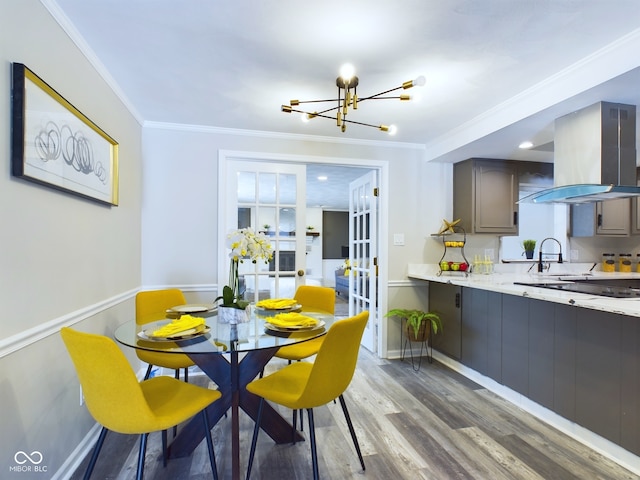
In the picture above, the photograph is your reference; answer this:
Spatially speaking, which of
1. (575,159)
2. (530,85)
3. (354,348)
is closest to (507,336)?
(575,159)

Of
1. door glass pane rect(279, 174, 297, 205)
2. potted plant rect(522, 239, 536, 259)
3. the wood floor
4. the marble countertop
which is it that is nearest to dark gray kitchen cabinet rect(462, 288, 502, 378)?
the marble countertop

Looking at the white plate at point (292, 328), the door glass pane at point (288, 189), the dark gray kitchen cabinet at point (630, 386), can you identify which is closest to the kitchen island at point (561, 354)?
the dark gray kitchen cabinet at point (630, 386)

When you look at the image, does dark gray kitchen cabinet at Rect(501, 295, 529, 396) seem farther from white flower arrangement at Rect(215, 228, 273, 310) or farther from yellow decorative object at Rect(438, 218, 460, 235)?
white flower arrangement at Rect(215, 228, 273, 310)

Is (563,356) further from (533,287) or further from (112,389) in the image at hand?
(112,389)

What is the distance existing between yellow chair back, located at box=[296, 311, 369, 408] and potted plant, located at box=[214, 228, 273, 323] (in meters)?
0.57

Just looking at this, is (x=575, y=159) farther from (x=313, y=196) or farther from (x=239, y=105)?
(x=313, y=196)

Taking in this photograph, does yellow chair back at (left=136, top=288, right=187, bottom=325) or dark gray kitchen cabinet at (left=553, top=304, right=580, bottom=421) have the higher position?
yellow chair back at (left=136, top=288, right=187, bottom=325)

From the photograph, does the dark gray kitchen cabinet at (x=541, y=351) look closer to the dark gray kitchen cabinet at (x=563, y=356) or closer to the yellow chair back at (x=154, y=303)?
the dark gray kitchen cabinet at (x=563, y=356)

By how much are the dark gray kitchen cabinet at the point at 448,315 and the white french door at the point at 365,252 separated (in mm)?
618

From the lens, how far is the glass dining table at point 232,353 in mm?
1486

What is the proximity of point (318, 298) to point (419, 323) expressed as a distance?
1.11 metres

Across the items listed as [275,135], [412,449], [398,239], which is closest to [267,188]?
[275,135]

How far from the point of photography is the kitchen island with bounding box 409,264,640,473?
5.74 ft

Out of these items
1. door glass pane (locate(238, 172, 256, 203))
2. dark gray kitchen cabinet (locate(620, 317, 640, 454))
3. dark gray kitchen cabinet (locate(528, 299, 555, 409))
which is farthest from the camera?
door glass pane (locate(238, 172, 256, 203))
